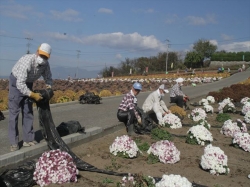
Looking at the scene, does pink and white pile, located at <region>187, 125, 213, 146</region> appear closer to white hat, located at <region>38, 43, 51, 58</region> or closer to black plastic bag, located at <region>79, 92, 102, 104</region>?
white hat, located at <region>38, 43, 51, 58</region>

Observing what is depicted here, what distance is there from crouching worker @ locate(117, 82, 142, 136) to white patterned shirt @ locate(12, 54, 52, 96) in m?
3.18

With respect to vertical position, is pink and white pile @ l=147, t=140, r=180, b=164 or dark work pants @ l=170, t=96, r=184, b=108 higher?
dark work pants @ l=170, t=96, r=184, b=108

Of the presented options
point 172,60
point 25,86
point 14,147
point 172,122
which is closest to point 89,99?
point 172,122

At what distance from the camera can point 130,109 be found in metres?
9.12

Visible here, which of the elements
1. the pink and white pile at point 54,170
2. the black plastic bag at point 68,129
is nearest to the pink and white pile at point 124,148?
the black plastic bag at point 68,129

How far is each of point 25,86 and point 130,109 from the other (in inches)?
151

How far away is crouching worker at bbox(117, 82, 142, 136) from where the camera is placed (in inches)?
355

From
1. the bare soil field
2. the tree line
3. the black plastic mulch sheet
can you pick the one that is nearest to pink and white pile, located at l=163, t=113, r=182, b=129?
the bare soil field

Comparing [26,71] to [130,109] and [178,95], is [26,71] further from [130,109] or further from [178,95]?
[178,95]

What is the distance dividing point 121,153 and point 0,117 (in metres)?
4.80

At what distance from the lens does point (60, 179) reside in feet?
16.3

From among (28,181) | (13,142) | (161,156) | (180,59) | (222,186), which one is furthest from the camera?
(180,59)

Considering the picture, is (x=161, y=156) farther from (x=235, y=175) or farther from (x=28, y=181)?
(x=28, y=181)

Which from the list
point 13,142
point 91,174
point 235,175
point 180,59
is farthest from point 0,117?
point 180,59
